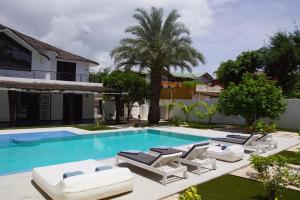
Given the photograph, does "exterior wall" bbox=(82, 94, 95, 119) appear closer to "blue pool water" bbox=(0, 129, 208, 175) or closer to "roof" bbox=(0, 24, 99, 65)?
"roof" bbox=(0, 24, 99, 65)

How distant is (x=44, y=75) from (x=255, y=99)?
698 inches

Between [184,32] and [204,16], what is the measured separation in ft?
23.1

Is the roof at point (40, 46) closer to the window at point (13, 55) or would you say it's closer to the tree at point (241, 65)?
the window at point (13, 55)

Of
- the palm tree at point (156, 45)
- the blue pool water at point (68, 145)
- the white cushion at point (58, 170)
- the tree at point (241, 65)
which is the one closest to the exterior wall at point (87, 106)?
the palm tree at point (156, 45)

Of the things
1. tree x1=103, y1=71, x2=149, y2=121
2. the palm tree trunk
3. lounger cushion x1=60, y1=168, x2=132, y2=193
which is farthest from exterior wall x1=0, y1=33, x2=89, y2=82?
lounger cushion x1=60, y1=168, x2=132, y2=193

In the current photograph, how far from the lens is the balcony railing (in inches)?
917

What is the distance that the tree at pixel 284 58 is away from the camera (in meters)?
30.4

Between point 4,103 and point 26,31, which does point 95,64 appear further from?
point 4,103

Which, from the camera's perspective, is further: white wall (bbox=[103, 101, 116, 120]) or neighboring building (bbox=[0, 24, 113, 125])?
white wall (bbox=[103, 101, 116, 120])

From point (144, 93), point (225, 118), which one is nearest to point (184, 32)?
point (144, 93)

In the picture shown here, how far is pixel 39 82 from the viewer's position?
24.1 meters

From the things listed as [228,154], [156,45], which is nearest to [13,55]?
[156,45]

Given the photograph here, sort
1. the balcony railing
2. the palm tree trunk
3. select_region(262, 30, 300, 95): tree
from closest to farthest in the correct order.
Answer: the balcony railing, the palm tree trunk, select_region(262, 30, 300, 95): tree

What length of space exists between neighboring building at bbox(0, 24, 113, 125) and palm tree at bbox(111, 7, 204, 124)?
3833mm
